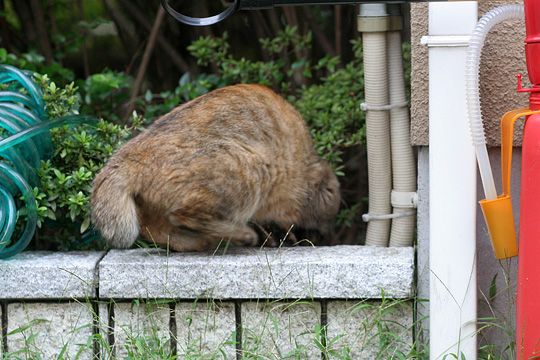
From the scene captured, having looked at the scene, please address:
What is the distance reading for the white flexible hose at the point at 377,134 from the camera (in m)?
3.87

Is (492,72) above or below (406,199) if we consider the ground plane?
above

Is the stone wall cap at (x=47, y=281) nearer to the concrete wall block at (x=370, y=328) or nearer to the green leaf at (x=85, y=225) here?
the green leaf at (x=85, y=225)

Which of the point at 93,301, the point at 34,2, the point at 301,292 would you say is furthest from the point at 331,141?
the point at 34,2

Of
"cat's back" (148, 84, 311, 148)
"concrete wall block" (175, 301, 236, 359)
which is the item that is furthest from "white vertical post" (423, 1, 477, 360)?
"cat's back" (148, 84, 311, 148)

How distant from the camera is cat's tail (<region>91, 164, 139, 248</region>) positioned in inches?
142

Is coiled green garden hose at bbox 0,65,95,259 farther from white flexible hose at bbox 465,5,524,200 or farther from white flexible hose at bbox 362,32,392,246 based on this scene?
white flexible hose at bbox 465,5,524,200

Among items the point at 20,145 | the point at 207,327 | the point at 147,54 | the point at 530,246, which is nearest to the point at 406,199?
the point at 207,327

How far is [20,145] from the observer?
12.4 ft

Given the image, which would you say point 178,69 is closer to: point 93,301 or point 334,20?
point 334,20

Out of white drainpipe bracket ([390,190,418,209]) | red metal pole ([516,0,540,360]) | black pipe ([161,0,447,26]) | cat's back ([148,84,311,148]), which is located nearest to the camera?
black pipe ([161,0,447,26])

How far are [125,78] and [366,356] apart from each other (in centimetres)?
257

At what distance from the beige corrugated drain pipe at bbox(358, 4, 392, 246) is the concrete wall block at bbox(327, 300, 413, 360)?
51cm

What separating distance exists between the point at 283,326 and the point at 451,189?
A: 0.85 meters

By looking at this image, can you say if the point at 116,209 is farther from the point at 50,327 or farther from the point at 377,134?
the point at 377,134
